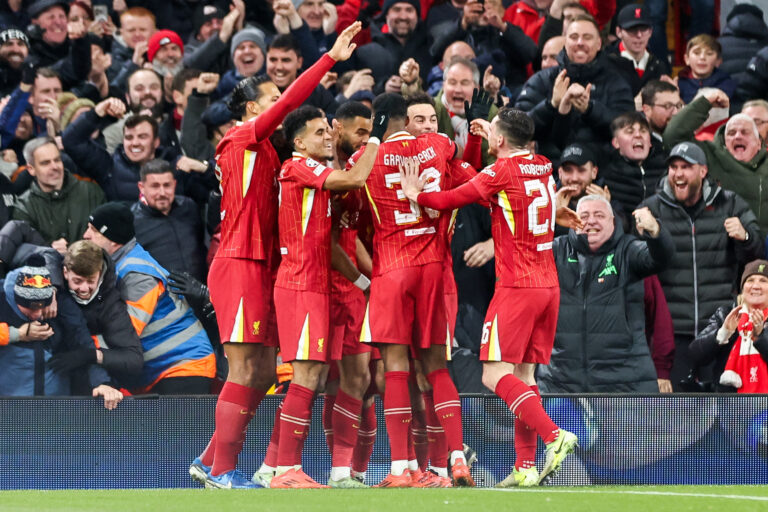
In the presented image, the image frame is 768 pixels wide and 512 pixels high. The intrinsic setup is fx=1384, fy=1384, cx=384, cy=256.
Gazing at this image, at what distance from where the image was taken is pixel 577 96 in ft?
34.5

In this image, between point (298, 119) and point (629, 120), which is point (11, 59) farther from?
point (629, 120)

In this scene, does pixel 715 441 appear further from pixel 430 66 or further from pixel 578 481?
pixel 430 66

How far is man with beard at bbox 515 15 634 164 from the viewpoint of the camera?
417 inches

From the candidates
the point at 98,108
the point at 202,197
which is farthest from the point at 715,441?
the point at 98,108

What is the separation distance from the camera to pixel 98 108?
433 inches

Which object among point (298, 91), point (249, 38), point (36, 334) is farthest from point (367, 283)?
point (249, 38)

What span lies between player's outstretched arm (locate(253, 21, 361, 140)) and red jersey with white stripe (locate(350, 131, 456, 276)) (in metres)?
0.51

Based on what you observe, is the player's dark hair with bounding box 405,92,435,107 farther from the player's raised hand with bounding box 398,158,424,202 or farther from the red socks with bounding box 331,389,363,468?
the red socks with bounding box 331,389,363,468

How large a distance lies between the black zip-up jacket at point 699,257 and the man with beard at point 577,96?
0.97 m

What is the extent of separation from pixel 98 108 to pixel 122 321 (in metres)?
2.42

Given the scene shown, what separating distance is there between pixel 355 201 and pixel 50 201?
3354mm

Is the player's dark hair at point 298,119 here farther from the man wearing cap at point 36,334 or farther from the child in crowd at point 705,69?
the child in crowd at point 705,69

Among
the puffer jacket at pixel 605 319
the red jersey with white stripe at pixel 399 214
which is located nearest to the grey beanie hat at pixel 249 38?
the puffer jacket at pixel 605 319

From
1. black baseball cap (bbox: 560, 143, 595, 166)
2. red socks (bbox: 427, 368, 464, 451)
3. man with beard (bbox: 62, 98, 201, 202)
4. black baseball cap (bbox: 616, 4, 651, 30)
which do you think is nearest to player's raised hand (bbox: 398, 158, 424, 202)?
red socks (bbox: 427, 368, 464, 451)
